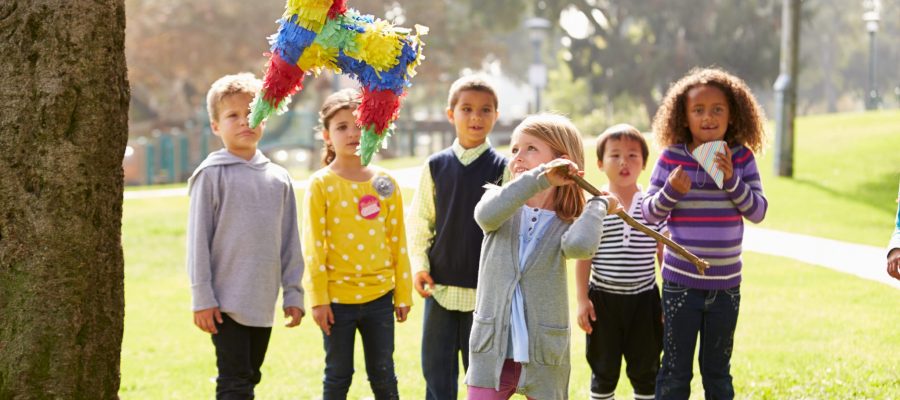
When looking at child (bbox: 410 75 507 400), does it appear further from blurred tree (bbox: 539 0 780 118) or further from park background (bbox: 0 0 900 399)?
blurred tree (bbox: 539 0 780 118)

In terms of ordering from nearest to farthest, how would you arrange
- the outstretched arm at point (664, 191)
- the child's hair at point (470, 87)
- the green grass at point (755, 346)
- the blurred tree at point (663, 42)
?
1. the outstretched arm at point (664, 191)
2. the child's hair at point (470, 87)
3. the green grass at point (755, 346)
4. the blurred tree at point (663, 42)

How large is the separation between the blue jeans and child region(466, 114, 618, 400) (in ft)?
2.54

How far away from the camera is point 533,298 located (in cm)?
335

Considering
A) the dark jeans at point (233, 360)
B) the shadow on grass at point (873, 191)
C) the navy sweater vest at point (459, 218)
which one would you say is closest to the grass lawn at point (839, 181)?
the shadow on grass at point (873, 191)

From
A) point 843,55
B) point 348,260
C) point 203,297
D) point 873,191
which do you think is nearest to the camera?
point 203,297

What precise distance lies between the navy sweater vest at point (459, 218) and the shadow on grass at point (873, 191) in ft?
33.2

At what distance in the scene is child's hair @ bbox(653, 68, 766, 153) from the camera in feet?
13.6

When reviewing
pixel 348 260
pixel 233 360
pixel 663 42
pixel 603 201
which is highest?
pixel 663 42

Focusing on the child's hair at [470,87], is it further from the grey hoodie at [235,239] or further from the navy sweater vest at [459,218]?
the grey hoodie at [235,239]

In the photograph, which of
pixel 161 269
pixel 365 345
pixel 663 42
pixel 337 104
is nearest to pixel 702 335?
pixel 365 345

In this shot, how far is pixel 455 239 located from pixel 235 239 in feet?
2.79

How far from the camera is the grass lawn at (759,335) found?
216 inches

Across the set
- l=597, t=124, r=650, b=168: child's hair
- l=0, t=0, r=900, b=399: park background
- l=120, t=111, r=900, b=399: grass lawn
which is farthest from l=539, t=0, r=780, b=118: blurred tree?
l=597, t=124, r=650, b=168: child's hair

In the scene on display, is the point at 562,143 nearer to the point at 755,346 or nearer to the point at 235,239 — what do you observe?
the point at 235,239
